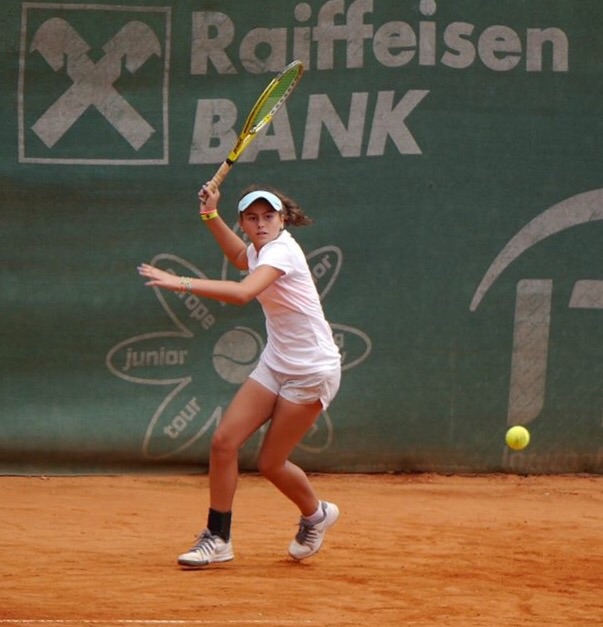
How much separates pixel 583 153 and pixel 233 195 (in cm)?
209

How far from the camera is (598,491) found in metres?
7.75

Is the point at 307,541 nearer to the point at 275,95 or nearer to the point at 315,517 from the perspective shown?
the point at 315,517

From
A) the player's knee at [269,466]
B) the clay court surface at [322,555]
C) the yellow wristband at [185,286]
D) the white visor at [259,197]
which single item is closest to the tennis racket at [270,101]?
the white visor at [259,197]

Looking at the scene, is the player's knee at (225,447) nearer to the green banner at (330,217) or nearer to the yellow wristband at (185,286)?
the yellow wristband at (185,286)

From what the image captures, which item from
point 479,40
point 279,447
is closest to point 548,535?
point 279,447

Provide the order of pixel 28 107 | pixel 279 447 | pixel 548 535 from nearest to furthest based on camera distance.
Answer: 1. pixel 279 447
2. pixel 548 535
3. pixel 28 107

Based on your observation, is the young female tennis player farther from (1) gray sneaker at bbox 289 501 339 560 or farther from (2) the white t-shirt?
(1) gray sneaker at bbox 289 501 339 560

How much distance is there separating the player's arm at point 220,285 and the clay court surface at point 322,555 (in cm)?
109

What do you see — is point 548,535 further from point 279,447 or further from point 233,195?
point 233,195

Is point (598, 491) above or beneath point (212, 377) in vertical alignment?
beneath

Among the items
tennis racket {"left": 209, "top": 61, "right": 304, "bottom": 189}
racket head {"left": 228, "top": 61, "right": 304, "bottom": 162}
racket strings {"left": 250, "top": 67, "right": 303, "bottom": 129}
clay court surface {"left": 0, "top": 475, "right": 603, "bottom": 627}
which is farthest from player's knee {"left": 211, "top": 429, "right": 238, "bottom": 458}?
racket strings {"left": 250, "top": 67, "right": 303, "bottom": 129}

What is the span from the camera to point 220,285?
4785 millimetres

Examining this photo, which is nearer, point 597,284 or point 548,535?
point 548,535

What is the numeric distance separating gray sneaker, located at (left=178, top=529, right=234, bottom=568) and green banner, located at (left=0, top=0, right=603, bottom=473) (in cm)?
228
